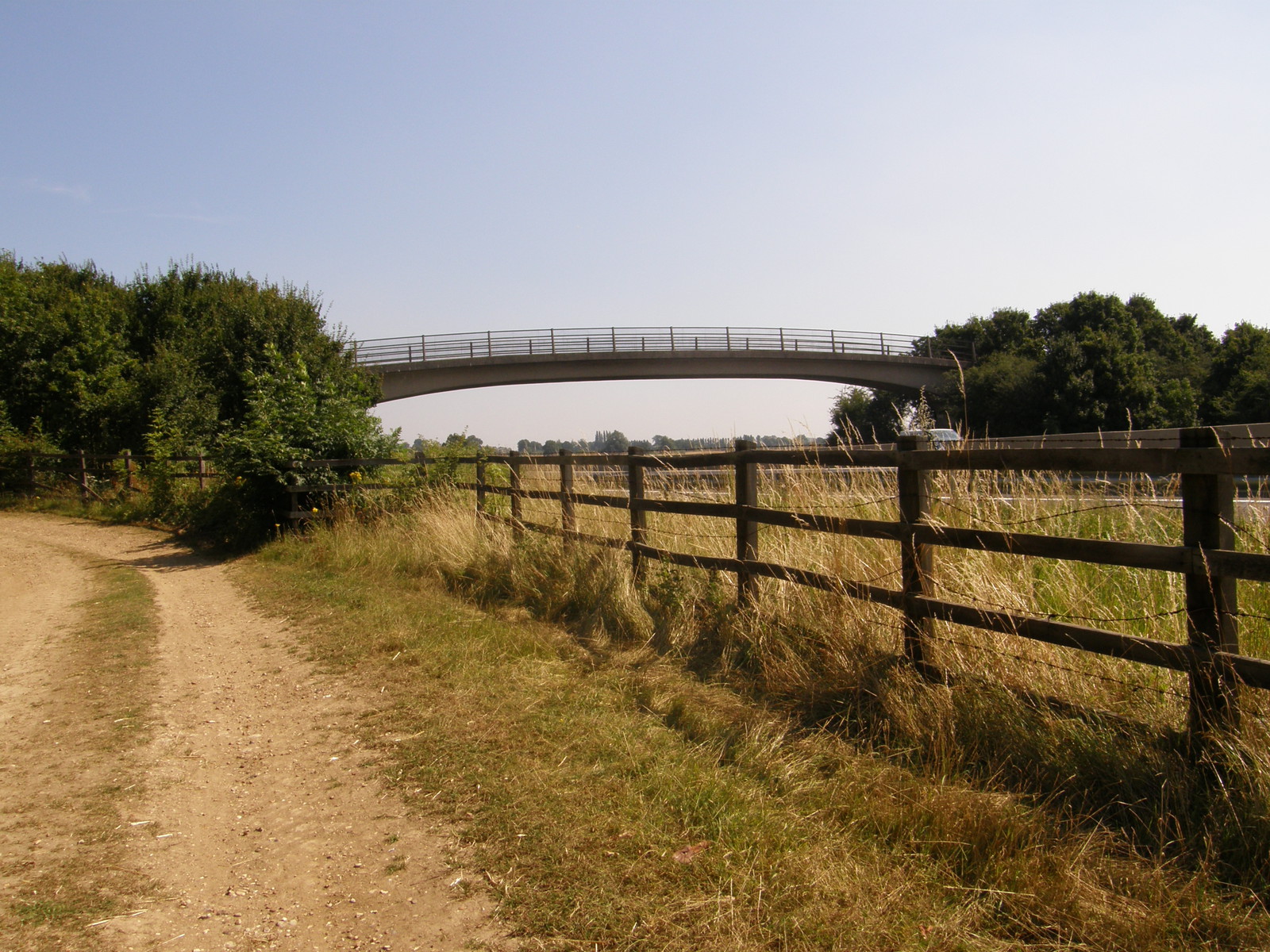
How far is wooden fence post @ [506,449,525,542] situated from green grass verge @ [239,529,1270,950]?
4.48 m

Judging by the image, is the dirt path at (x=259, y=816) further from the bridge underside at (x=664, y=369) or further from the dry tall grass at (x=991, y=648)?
the bridge underside at (x=664, y=369)

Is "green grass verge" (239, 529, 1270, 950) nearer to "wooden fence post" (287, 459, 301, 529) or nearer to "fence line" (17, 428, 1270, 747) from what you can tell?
"fence line" (17, 428, 1270, 747)

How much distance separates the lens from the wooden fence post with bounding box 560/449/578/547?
357 inches

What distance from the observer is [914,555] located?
4.77m

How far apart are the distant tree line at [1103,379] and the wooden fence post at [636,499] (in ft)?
67.1

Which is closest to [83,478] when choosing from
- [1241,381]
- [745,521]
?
[745,521]

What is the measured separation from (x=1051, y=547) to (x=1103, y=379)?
40.4 m

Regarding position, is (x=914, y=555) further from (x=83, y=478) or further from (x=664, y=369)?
(x=664, y=369)

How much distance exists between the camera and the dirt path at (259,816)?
301cm

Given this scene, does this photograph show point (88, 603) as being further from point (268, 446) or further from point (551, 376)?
point (551, 376)

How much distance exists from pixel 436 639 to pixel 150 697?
2079mm

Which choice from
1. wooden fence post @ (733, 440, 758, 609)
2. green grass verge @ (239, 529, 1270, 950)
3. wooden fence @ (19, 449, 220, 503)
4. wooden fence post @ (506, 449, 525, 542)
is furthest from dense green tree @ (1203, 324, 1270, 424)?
wooden fence @ (19, 449, 220, 503)

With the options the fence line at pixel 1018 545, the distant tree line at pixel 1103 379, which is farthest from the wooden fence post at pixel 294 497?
the distant tree line at pixel 1103 379

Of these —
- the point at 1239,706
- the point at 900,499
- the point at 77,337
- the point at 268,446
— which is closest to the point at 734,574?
the point at 900,499
